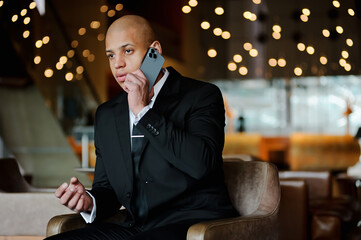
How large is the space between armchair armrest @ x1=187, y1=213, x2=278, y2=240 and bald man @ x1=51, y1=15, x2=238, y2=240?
98mm

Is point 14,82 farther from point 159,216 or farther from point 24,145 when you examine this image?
point 159,216

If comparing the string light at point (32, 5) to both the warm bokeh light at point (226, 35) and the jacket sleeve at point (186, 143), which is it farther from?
the warm bokeh light at point (226, 35)

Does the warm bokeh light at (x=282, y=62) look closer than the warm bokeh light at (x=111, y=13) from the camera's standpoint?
No

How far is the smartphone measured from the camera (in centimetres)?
202

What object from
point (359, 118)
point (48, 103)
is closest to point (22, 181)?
point (48, 103)

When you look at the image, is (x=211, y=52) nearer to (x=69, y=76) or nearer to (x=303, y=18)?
(x=303, y=18)

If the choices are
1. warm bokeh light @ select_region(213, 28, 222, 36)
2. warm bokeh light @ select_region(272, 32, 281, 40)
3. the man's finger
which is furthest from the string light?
warm bokeh light @ select_region(272, 32, 281, 40)

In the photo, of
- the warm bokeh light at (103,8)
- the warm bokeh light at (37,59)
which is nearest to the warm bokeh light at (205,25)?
the warm bokeh light at (103,8)

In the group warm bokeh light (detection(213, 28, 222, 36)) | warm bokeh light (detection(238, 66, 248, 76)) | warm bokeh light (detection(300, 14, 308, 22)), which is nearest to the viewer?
warm bokeh light (detection(300, 14, 308, 22))

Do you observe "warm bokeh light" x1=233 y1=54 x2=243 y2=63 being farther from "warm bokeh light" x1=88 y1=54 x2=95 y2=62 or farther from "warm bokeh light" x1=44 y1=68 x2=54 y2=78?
"warm bokeh light" x1=44 y1=68 x2=54 y2=78

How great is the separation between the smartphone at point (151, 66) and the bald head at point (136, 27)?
0.37ft

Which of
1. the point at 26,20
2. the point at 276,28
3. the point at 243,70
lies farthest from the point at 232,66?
the point at 26,20

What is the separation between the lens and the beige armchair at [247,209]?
1.89 m

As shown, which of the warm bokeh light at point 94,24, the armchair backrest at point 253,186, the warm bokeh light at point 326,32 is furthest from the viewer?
the warm bokeh light at point 326,32
